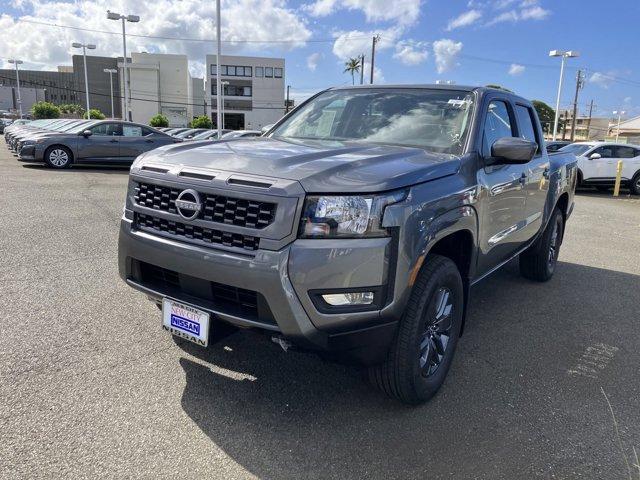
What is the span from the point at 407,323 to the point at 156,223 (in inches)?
58.8

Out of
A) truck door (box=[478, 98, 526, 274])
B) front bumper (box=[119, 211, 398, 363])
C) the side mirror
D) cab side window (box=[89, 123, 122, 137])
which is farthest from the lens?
cab side window (box=[89, 123, 122, 137])

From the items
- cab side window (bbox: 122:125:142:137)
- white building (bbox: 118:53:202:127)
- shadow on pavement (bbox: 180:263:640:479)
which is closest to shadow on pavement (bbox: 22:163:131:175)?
cab side window (bbox: 122:125:142:137)

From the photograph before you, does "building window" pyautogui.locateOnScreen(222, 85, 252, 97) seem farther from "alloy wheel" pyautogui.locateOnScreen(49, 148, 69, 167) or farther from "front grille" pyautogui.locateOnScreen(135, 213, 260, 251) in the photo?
"front grille" pyautogui.locateOnScreen(135, 213, 260, 251)

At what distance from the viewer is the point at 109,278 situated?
16.8 ft

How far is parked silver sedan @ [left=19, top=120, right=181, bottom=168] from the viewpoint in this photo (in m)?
14.3

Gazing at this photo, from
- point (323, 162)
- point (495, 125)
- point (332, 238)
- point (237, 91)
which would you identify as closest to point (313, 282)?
point (332, 238)

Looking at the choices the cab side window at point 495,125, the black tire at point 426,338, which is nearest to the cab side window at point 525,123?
the cab side window at point 495,125

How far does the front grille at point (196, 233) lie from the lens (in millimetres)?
2568

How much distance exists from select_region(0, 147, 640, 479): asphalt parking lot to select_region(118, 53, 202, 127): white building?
7957 centimetres

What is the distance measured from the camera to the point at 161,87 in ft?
263

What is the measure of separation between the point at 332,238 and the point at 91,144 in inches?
557

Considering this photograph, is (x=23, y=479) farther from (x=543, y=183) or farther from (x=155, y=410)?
(x=543, y=183)

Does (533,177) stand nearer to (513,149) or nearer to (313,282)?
(513,149)

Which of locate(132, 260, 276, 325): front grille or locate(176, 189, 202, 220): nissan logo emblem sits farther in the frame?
locate(176, 189, 202, 220): nissan logo emblem
